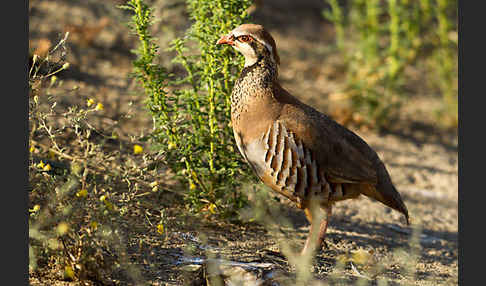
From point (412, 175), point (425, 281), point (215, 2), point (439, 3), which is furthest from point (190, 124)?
point (439, 3)

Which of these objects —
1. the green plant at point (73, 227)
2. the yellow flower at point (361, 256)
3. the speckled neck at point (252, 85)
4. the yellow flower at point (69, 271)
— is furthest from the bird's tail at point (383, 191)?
the yellow flower at point (69, 271)

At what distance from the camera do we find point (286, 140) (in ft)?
15.9

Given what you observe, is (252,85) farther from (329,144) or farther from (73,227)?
(73,227)

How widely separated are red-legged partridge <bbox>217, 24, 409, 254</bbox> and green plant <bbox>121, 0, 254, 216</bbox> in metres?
0.25

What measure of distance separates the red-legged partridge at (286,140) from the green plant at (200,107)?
0.83ft

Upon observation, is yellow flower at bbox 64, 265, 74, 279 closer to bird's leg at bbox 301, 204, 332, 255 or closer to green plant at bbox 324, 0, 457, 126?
bird's leg at bbox 301, 204, 332, 255

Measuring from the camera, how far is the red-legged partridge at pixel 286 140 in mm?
4840

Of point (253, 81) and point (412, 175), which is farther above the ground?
point (253, 81)

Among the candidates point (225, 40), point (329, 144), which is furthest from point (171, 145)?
point (329, 144)

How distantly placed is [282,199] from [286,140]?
1780 mm

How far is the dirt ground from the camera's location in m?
4.98

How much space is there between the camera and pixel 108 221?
4250 mm

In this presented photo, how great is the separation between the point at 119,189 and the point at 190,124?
904mm

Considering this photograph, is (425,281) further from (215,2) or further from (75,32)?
(75,32)
